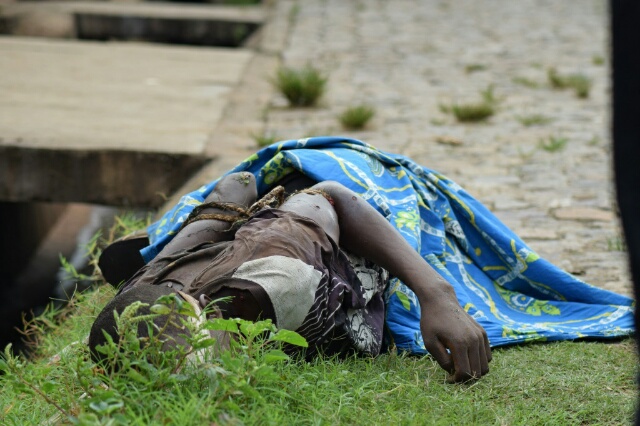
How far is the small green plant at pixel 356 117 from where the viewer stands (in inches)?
265

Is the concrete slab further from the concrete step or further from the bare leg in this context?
the bare leg

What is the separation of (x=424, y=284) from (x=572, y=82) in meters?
5.83

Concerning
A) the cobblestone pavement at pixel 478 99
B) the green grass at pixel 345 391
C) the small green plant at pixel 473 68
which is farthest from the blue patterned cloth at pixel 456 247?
the small green plant at pixel 473 68

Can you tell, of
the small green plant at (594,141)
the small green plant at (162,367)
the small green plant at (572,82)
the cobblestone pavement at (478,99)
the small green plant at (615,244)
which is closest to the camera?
the small green plant at (162,367)

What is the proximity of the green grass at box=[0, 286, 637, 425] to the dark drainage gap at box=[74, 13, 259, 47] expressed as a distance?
32.6 feet

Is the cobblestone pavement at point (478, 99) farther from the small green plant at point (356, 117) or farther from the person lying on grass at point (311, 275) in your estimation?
the person lying on grass at point (311, 275)

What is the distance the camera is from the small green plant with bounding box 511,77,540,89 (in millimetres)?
8508

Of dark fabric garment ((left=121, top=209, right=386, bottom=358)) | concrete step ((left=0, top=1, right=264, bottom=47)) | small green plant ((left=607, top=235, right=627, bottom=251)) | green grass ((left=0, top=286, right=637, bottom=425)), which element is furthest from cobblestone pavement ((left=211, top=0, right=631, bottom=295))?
dark fabric garment ((left=121, top=209, right=386, bottom=358))

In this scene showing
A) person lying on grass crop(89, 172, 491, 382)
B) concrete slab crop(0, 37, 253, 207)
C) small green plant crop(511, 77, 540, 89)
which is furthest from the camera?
small green plant crop(511, 77, 540, 89)

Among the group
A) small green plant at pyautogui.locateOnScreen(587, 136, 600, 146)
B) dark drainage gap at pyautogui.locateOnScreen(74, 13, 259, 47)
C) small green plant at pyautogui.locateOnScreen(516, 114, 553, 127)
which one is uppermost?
small green plant at pyautogui.locateOnScreen(587, 136, 600, 146)

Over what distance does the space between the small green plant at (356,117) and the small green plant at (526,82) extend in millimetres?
2276

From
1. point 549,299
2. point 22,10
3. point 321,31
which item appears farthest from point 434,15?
point 549,299

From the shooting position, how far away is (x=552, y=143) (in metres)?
6.41

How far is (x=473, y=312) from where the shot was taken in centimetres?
347
